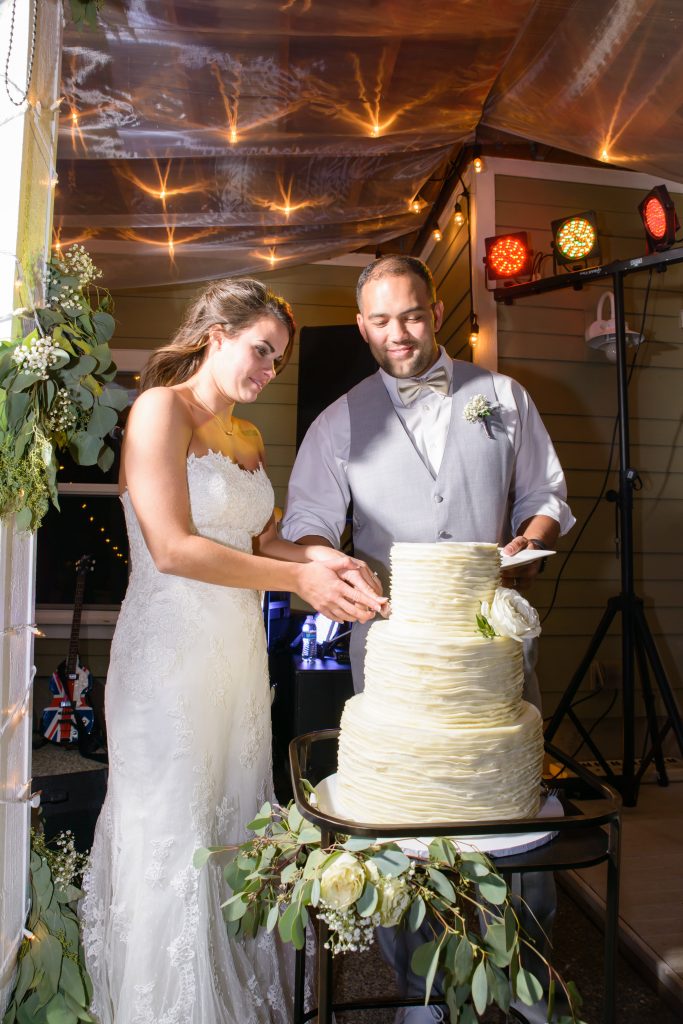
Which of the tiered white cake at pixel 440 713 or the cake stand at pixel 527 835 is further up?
the tiered white cake at pixel 440 713

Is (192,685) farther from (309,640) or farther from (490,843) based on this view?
(309,640)

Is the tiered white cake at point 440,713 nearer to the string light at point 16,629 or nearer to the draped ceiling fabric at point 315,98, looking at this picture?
the string light at point 16,629

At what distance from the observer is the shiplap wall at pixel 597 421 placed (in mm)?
4457

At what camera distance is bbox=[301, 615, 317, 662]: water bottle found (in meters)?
4.16

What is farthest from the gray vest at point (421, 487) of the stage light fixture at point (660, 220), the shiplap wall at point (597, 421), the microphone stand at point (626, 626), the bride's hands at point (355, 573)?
the shiplap wall at point (597, 421)

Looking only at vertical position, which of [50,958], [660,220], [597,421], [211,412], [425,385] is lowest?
[50,958]

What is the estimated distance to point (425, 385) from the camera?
7.64 ft

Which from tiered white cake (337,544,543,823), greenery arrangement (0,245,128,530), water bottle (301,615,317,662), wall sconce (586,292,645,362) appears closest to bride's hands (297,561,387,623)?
tiered white cake (337,544,543,823)

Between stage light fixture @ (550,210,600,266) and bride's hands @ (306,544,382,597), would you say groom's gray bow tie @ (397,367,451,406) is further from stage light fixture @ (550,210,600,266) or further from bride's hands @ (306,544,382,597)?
stage light fixture @ (550,210,600,266)

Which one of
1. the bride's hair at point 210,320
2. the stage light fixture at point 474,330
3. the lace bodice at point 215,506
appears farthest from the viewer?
the stage light fixture at point 474,330

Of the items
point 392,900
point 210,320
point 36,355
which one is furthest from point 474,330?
point 392,900

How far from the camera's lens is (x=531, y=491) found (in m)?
2.32

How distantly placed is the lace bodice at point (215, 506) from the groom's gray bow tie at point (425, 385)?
585mm

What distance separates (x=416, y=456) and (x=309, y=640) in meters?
2.22
